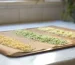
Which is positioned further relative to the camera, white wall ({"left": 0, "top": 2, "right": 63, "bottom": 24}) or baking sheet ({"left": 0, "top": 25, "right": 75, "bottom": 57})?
white wall ({"left": 0, "top": 2, "right": 63, "bottom": 24})

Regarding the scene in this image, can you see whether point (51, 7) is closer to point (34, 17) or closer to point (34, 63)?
point (34, 17)

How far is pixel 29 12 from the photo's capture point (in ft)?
4.92

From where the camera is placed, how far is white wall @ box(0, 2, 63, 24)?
54.7 inches

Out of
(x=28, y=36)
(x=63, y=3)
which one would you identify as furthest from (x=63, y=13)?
(x=28, y=36)

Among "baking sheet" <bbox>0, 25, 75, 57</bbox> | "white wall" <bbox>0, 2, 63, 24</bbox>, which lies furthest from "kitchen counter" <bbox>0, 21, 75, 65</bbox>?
"white wall" <bbox>0, 2, 63, 24</bbox>

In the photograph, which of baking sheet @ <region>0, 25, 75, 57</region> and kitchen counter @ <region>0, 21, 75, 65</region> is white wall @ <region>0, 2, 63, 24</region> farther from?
kitchen counter @ <region>0, 21, 75, 65</region>

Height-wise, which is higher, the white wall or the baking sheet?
the baking sheet

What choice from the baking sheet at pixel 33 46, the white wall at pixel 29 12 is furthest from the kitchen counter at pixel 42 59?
the white wall at pixel 29 12

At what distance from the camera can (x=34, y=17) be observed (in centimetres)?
154

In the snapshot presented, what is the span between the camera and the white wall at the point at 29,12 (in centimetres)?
139

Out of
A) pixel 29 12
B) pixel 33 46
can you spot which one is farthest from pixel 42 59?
pixel 29 12

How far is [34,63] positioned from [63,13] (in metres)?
1.08

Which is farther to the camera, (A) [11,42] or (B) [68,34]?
(B) [68,34]

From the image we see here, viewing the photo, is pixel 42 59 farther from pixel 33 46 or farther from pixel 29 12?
pixel 29 12
